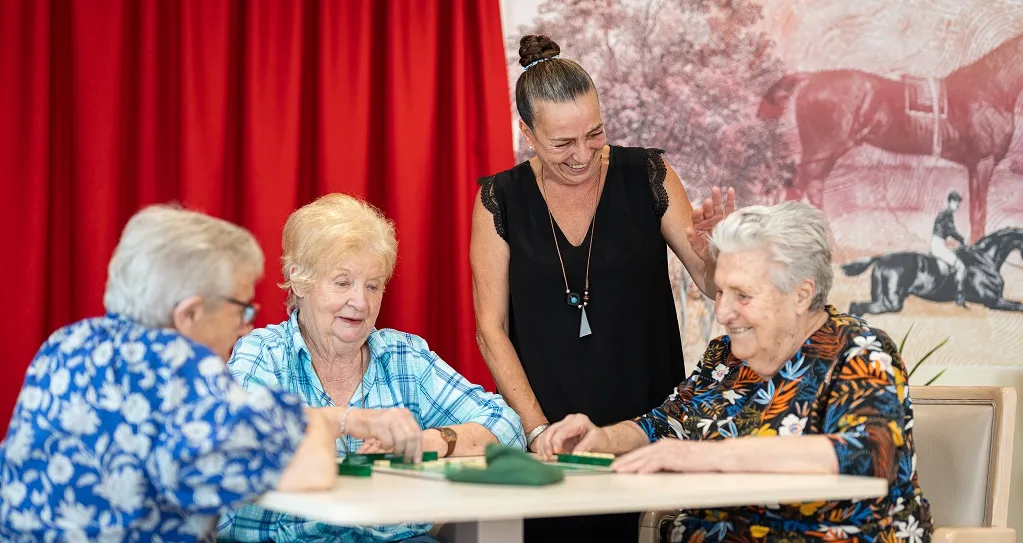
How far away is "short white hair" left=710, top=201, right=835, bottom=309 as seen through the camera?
2340 mm

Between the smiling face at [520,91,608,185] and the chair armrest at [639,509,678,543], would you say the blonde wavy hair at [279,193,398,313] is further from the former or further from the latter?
the chair armrest at [639,509,678,543]

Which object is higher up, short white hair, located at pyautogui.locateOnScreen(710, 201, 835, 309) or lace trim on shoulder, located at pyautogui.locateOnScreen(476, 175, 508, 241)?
lace trim on shoulder, located at pyautogui.locateOnScreen(476, 175, 508, 241)

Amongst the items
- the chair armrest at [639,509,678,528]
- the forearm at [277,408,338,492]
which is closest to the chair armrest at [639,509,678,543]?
the chair armrest at [639,509,678,528]

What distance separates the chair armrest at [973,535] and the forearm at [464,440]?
40.1 inches

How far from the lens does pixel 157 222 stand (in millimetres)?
1866

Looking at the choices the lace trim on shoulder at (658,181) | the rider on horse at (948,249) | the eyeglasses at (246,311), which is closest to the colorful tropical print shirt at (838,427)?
the lace trim on shoulder at (658,181)

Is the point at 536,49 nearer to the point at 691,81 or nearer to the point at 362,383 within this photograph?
the point at 362,383

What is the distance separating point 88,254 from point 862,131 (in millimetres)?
2757

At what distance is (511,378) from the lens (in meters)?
2.95

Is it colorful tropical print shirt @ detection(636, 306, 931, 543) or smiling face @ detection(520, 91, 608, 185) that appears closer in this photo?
colorful tropical print shirt @ detection(636, 306, 931, 543)

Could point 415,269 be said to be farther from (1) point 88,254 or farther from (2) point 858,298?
(2) point 858,298

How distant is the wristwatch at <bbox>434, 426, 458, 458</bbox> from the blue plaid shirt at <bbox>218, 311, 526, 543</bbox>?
0.11 metres

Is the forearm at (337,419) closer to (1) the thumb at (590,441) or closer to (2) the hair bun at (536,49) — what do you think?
(1) the thumb at (590,441)

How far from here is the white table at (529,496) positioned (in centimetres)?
159
